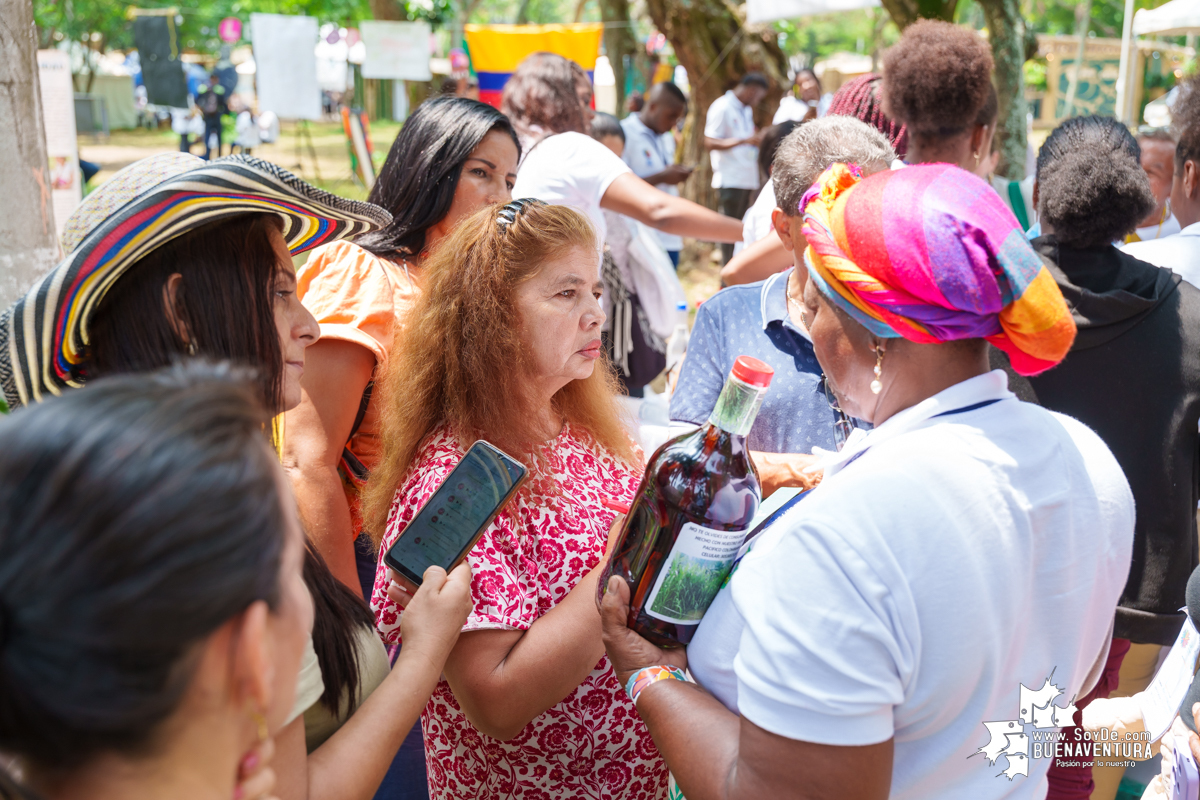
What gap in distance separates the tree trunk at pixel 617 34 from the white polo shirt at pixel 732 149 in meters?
4.71

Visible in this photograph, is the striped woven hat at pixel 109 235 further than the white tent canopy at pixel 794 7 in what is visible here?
No

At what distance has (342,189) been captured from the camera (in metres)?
16.2

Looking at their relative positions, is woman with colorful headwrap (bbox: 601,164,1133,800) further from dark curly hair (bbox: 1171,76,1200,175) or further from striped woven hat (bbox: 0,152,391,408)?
dark curly hair (bbox: 1171,76,1200,175)

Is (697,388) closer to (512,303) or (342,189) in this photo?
(512,303)

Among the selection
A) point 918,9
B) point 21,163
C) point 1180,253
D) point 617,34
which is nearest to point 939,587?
point 1180,253

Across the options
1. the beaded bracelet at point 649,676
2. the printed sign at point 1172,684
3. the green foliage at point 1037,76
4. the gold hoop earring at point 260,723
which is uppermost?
the green foliage at point 1037,76

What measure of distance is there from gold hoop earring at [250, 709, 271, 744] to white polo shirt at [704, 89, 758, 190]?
9.38 metres

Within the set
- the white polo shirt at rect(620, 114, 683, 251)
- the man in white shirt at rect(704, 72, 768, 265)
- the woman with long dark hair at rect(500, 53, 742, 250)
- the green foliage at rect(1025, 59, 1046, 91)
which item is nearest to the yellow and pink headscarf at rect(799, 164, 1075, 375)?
the woman with long dark hair at rect(500, 53, 742, 250)

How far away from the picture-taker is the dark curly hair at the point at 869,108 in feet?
10.9

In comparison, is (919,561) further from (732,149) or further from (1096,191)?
(732,149)

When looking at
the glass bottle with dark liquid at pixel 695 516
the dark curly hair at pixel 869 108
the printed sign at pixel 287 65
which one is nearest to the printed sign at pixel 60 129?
the dark curly hair at pixel 869 108

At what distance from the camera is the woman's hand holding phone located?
58.2 inches

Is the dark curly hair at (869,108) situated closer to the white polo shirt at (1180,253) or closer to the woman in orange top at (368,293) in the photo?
the white polo shirt at (1180,253)

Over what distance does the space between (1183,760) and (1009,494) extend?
1.27m
